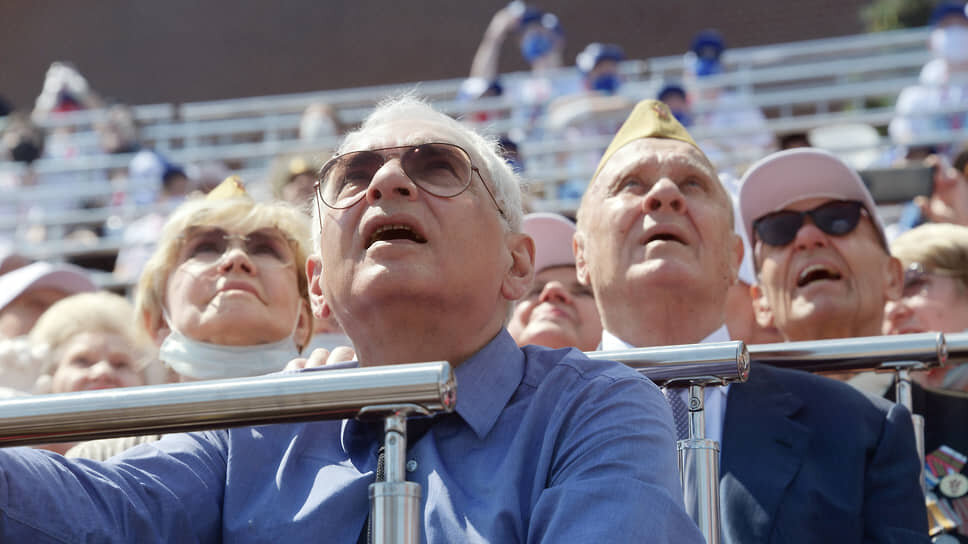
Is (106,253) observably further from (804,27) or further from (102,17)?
(804,27)

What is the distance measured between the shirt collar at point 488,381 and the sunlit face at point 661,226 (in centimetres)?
89

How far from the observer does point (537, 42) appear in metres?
10.9

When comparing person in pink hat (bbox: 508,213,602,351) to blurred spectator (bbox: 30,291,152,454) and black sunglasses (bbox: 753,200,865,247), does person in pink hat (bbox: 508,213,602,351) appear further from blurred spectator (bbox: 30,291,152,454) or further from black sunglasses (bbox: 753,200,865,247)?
blurred spectator (bbox: 30,291,152,454)

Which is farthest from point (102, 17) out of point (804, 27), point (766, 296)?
point (766, 296)

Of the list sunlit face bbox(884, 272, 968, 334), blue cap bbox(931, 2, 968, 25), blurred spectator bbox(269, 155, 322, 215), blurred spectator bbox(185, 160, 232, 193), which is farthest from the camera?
blue cap bbox(931, 2, 968, 25)

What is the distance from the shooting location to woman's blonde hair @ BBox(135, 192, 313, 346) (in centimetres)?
336

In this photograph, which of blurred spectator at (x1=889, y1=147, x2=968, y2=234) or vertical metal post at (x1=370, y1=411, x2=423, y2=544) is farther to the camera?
blurred spectator at (x1=889, y1=147, x2=968, y2=234)

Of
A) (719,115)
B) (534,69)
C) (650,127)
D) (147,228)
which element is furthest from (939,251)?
(534,69)

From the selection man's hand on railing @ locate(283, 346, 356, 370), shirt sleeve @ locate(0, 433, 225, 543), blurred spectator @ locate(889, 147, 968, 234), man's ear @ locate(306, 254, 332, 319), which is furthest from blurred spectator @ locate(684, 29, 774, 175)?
shirt sleeve @ locate(0, 433, 225, 543)

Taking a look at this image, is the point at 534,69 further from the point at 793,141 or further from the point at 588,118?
the point at 793,141

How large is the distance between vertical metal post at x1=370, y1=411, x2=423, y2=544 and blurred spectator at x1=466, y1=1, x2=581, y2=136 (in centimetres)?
841

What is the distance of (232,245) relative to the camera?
3.32 m

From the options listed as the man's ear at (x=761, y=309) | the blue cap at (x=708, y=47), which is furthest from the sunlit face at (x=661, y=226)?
the blue cap at (x=708, y=47)

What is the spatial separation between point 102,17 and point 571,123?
33.3ft
